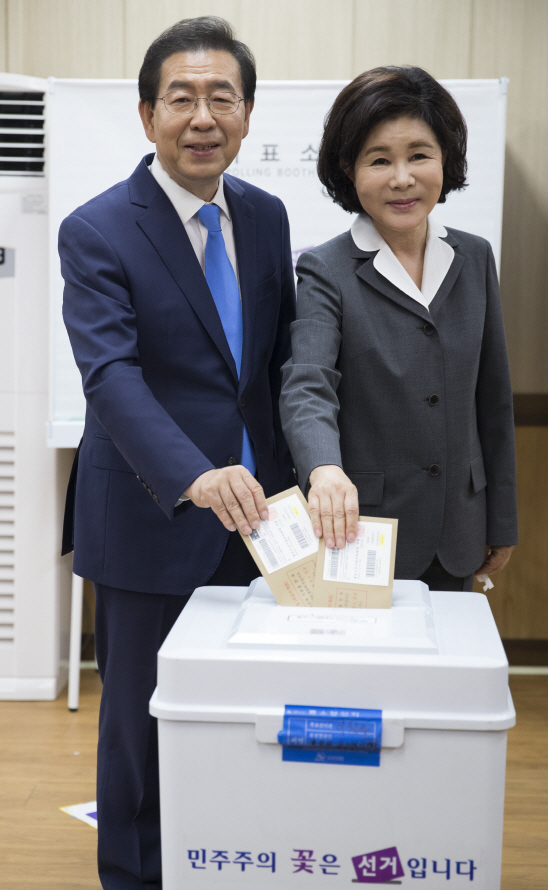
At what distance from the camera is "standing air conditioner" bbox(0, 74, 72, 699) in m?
2.78

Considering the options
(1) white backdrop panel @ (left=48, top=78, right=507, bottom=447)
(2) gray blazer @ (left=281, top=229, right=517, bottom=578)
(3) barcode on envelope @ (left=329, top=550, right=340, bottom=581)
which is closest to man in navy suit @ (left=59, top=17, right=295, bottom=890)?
(2) gray blazer @ (left=281, top=229, right=517, bottom=578)

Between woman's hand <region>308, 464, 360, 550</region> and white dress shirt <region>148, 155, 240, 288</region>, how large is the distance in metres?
0.53

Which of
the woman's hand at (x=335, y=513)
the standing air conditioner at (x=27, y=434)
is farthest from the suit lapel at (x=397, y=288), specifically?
the standing air conditioner at (x=27, y=434)

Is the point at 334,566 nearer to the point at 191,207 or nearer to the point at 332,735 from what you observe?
the point at 332,735

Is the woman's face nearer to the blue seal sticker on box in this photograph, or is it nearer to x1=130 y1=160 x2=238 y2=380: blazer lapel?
x1=130 y1=160 x2=238 y2=380: blazer lapel

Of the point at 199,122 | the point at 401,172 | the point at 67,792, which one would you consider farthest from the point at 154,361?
the point at 67,792

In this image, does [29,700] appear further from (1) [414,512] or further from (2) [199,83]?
(2) [199,83]

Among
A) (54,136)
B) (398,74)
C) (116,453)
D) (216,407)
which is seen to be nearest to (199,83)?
(398,74)

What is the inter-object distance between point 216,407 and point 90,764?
4.69ft

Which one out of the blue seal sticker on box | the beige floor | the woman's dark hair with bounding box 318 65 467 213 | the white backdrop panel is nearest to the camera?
the blue seal sticker on box

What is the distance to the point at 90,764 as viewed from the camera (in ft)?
8.18

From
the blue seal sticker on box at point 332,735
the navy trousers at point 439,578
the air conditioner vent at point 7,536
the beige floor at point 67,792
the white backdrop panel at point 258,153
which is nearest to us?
the blue seal sticker on box at point 332,735

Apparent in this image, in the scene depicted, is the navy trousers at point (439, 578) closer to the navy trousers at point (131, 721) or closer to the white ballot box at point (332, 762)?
the navy trousers at point (131, 721)

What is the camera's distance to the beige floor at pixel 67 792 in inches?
77.4
